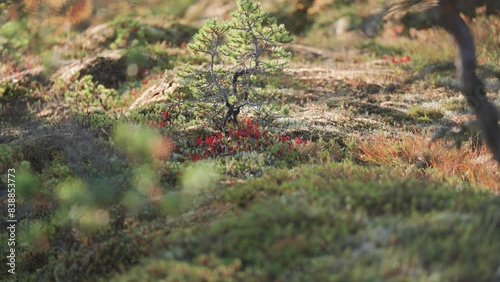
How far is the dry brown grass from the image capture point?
6945 millimetres

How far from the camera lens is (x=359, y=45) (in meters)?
17.8

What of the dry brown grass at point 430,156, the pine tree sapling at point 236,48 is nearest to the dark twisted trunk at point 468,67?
the dry brown grass at point 430,156

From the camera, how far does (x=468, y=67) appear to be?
17.8ft

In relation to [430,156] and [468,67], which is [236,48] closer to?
[430,156]

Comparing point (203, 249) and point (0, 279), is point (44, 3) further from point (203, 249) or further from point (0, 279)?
point (0, 279)

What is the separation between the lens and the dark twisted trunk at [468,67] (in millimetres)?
5344

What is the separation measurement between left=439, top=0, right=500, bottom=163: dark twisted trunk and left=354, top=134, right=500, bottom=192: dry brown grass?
1181mm

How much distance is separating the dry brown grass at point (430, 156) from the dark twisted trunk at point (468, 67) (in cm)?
118

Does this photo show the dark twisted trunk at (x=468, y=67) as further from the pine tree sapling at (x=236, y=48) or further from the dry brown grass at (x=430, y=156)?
the pine tree sapling at (x=236, y=48)

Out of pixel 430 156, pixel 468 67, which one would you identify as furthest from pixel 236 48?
pixel 468 67

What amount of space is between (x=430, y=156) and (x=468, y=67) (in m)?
2.35

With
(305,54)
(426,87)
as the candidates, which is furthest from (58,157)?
(305,54)

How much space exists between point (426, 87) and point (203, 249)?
364 inches

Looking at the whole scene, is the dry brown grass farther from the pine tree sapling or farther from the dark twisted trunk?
the pine tree sapling
